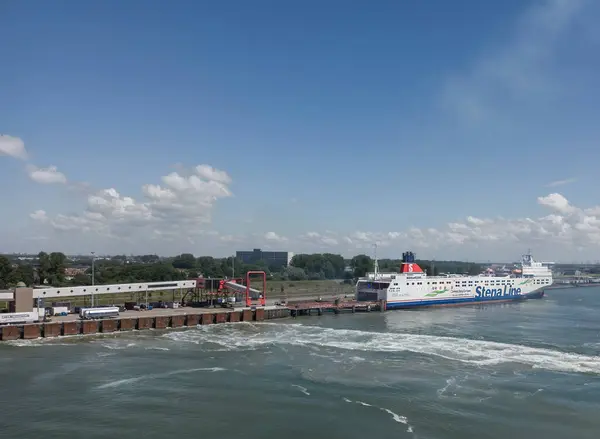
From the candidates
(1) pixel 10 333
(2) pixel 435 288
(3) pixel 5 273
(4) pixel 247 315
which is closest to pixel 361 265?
(2) pixel 435 288

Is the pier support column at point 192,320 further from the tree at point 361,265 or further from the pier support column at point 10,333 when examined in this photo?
the tree at point 361,265

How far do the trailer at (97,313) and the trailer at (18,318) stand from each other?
4.10 m

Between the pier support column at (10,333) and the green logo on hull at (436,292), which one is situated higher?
the green logo on hull at (436,292)

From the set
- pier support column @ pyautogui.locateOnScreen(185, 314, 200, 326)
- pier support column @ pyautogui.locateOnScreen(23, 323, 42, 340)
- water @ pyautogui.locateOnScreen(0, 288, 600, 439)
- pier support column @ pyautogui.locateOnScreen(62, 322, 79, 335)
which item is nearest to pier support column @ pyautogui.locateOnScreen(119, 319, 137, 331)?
water @ pyautogui.locateOnScreen(0, 288, 600, 439)

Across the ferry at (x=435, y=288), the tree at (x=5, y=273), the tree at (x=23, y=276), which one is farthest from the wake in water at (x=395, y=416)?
the tree at (x=23, y=276)

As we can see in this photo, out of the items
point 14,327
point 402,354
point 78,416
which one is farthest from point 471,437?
point 14,327

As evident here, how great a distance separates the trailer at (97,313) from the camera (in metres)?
47.3

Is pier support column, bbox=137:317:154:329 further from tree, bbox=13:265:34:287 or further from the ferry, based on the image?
tree, bbox=13:265:34:287

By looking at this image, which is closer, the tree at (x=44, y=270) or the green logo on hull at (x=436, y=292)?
the green logo on hull at (x=436, y=292)

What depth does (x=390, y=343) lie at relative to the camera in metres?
41.9

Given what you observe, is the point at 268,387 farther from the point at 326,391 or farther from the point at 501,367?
the point at 501,367

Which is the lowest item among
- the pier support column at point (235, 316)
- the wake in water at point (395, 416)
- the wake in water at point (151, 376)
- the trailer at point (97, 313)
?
the wake in water at point (395, 416)

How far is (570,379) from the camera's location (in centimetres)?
3041

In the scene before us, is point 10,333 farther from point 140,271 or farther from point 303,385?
point 140,271
